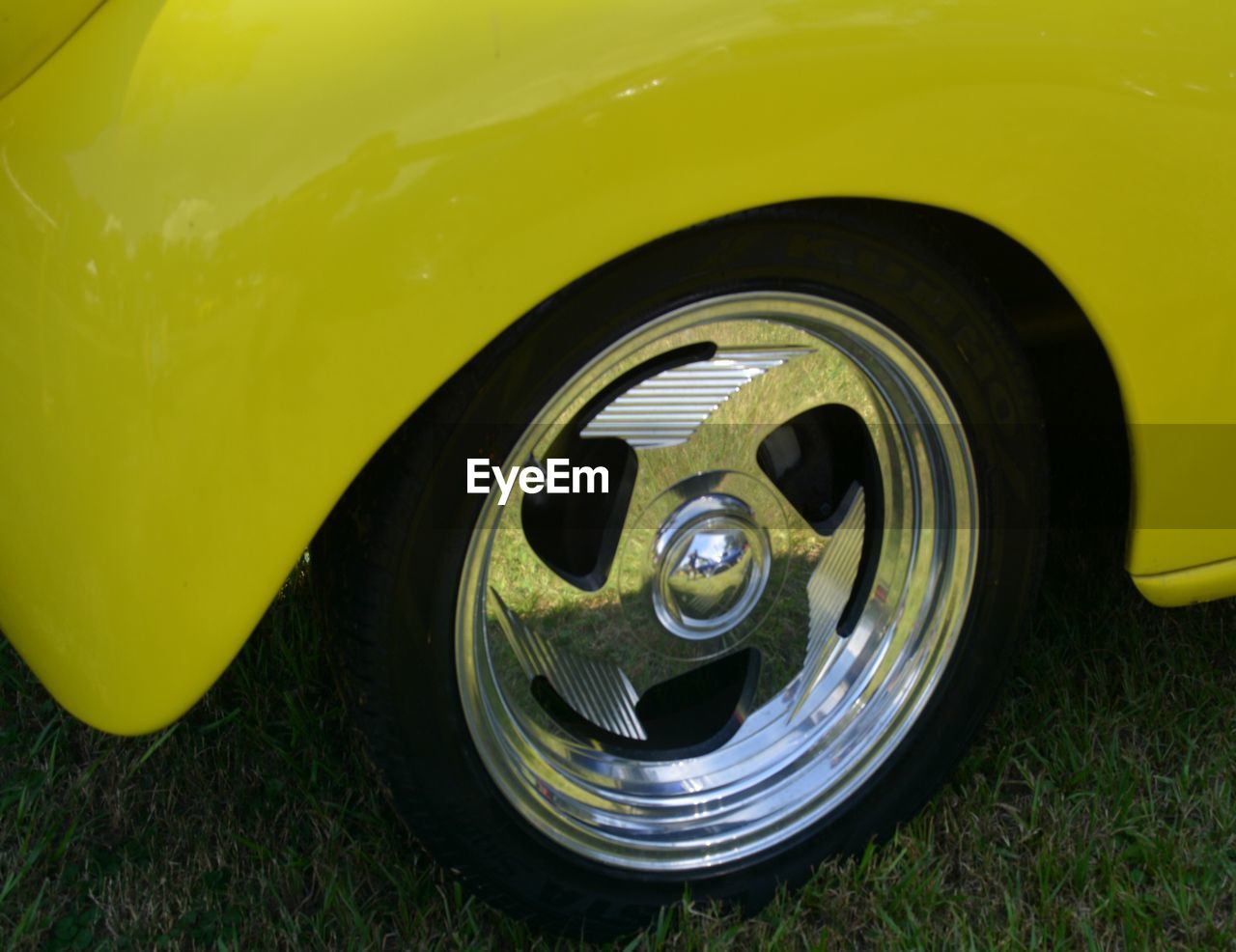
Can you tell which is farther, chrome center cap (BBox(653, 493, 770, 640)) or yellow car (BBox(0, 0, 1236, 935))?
chrome center cap (BBox(653, 493, 770, 640))

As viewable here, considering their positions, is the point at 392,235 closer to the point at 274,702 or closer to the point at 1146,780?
the point at 274,702

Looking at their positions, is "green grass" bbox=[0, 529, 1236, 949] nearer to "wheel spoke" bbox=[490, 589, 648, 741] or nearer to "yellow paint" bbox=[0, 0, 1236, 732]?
"wheel spoke" bbox=[490, 589, 648, 741]

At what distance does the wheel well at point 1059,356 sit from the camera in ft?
4.69

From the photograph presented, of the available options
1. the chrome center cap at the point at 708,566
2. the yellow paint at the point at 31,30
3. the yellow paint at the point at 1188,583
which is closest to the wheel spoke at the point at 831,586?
the chrome center cap at the point at 708,566

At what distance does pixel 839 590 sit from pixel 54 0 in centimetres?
119

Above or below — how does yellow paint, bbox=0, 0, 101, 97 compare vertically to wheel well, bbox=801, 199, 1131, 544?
above

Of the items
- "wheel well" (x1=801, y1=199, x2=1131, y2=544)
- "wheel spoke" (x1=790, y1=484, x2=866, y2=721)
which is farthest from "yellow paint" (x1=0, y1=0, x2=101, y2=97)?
"wheel spoke" (x1=790, y1=484, x2=866, y2=721)

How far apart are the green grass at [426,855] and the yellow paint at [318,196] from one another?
1.56 ft

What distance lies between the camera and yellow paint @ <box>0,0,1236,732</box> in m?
1.09

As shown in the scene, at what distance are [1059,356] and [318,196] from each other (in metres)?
1.29

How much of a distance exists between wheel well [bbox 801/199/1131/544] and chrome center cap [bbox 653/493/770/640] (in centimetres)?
41

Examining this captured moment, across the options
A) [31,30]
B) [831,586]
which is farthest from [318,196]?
[831,586]

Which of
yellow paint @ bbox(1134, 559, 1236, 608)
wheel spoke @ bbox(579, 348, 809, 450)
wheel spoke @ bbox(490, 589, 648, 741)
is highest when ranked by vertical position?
wheel spoke @ bbox(579, 348, 809, 450)

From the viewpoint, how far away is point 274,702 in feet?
6.38
